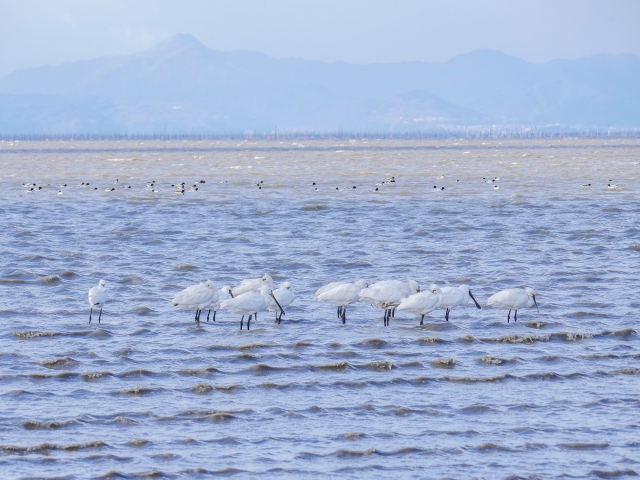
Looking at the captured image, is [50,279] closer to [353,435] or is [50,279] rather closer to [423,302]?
[423,302]

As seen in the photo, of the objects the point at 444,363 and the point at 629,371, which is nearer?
the point at 629,371

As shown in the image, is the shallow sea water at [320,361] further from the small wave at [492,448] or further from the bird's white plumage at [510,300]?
the bird's white plumage at [510,300]

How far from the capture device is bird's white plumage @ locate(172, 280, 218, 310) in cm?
1688

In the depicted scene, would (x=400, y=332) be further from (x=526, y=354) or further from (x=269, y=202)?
(x=269, y=202)

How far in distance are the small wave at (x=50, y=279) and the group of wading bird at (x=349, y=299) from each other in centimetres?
472

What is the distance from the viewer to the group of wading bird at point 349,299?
54.2 ft

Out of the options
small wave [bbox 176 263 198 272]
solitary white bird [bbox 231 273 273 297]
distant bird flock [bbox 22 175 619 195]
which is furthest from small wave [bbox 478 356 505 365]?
distant bird flock [bbox 22 175 619 195]

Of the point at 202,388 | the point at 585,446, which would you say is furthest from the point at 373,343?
the point at 585,446

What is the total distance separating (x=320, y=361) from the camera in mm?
14461

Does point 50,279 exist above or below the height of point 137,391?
below

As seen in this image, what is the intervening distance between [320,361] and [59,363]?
3861 millimetres

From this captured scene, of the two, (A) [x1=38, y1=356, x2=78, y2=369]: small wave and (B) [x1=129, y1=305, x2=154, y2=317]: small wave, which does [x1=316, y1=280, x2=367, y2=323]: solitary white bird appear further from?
(A) [x1=38, y1=356, x2=78, y2=369]: small wave

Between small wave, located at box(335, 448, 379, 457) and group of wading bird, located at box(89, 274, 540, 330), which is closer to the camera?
small wave, located at box(335, 448, 379, 457)

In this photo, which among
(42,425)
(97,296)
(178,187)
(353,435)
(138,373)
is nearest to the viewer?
(353,435)
